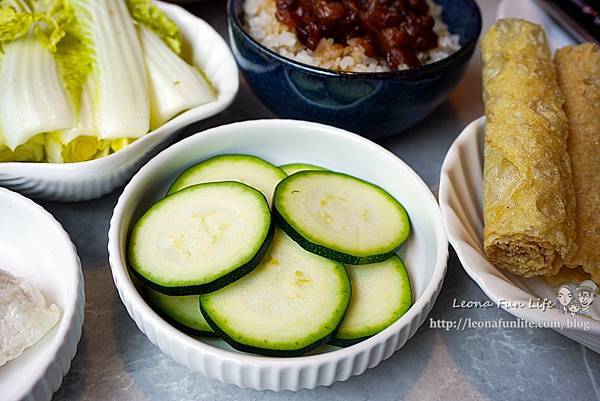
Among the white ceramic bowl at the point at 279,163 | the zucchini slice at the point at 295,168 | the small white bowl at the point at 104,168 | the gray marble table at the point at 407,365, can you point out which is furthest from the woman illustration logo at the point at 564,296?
the small white bowl at the point at 104,168

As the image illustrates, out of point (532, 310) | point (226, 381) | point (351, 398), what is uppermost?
point (532, 310)

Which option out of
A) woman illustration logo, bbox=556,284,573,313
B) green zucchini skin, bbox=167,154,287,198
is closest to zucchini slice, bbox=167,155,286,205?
green zucchini skin, bbox=167,154,287,198

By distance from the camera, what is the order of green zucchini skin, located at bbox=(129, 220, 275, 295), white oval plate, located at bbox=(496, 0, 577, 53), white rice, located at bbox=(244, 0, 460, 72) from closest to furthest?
green zucchini skin, located at bbox=(129, 220, 275, 295), white rice, located at bbox=(244, 0, 460, 72), white oval plate, located at bbox=(496, 0, 577, 53)

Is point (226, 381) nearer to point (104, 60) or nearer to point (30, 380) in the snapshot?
point (30, 380)

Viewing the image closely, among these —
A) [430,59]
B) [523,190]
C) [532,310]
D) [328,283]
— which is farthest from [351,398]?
[430,59]

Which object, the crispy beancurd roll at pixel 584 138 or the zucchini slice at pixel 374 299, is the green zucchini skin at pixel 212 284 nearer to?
the zucchini slice at pixel 374 299

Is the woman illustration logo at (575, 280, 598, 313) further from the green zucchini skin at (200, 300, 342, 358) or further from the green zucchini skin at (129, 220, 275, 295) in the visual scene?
the green zucchini skin at (129, 220, 275, 295)

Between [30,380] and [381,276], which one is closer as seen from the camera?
[30,380]

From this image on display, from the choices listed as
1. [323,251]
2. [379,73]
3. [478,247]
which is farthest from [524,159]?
[323,251]
